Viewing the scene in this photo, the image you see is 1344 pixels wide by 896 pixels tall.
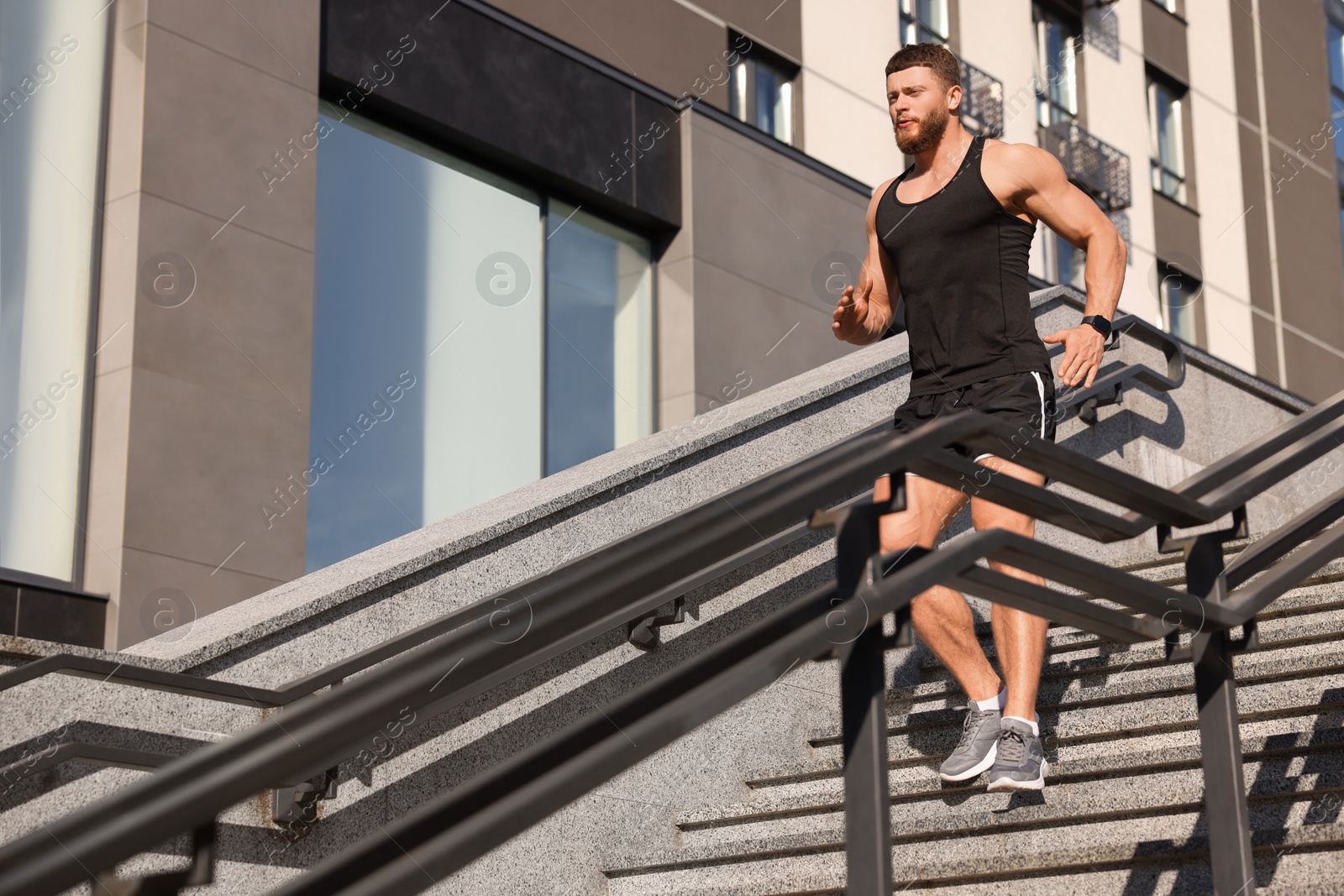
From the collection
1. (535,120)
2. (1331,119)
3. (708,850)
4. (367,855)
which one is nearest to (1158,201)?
(1331,119)

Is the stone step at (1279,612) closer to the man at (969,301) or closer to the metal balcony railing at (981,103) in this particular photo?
the man at (969,301)

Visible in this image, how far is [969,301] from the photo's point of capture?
4.43 metres

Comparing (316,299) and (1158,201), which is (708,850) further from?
(1158,201)

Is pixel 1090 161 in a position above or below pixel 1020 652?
above

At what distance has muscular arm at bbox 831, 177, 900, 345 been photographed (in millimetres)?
Result: 4414

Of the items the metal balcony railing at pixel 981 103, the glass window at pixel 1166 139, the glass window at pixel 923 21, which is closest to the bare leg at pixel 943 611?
the glass window at pixel 923 21

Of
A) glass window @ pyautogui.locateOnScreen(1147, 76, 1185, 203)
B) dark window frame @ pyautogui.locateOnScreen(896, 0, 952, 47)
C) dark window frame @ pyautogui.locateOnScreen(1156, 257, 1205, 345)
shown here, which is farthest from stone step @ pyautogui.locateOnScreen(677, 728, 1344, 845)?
glass window @ pyautogui.locateOnScreen(1147, 76, 1185, 203)

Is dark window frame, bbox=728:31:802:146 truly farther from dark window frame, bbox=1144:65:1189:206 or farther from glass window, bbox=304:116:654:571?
dark window frame, bbox=1144:65:1189:206

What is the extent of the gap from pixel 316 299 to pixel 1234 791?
8358 mm

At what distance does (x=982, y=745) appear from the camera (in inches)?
159

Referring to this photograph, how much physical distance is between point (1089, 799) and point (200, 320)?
6946 millimetres

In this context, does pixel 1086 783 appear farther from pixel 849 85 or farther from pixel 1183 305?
pixel 1183 305

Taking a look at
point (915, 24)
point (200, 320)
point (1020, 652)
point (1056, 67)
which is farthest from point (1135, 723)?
point (1056, 67)

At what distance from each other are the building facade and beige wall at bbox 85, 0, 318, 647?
0.07ft
